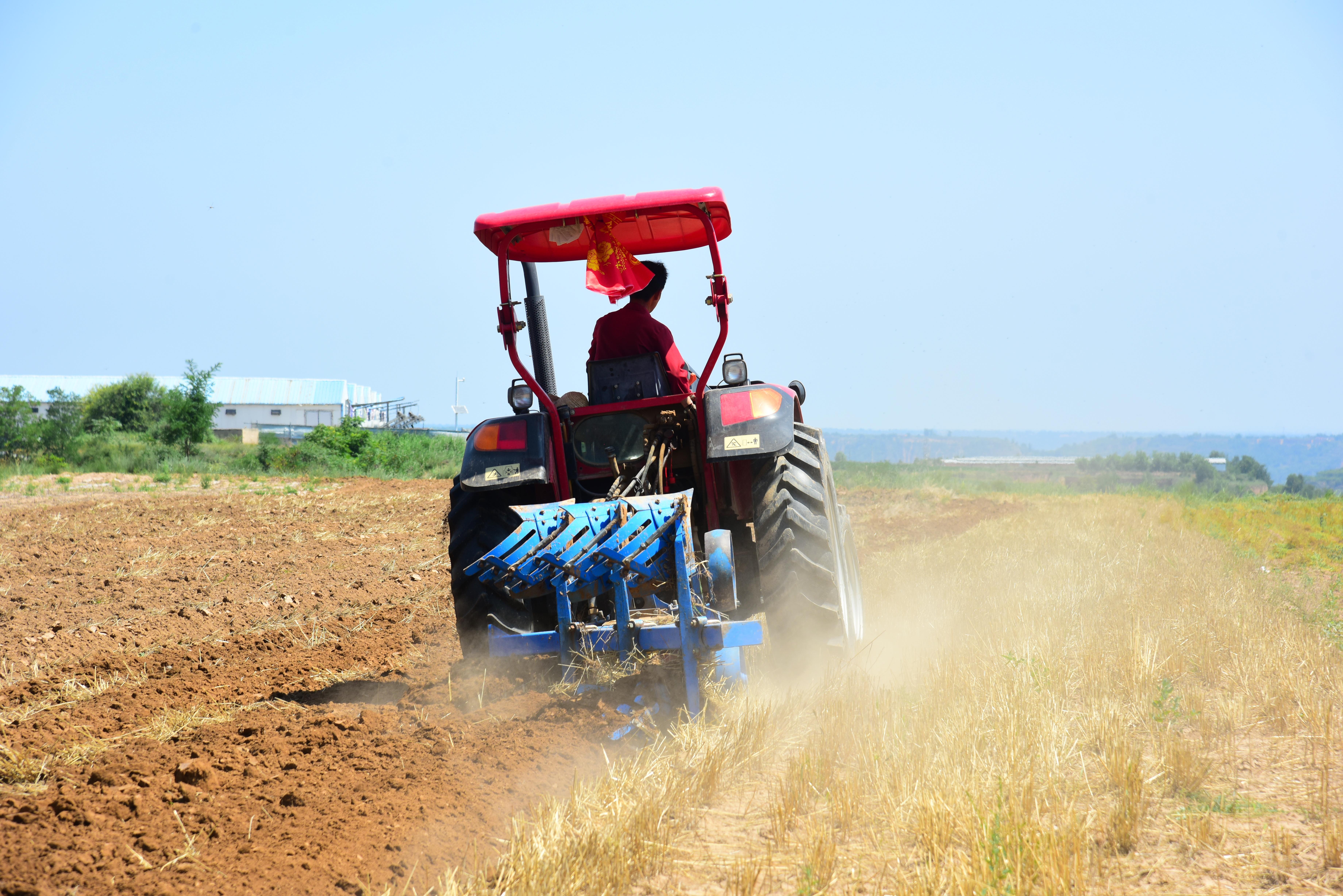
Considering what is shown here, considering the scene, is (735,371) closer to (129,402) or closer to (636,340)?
(636,340)

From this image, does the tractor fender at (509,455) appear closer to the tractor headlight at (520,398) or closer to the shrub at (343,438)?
the tractor headlight at (520,398)

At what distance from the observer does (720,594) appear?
3.67 metres

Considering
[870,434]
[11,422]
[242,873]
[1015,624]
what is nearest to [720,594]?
[242,873]

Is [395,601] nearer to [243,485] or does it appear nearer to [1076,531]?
[1076,531]

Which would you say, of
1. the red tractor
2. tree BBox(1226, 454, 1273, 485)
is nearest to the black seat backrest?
the red tractor

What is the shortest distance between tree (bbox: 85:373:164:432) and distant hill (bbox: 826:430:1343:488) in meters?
31.9

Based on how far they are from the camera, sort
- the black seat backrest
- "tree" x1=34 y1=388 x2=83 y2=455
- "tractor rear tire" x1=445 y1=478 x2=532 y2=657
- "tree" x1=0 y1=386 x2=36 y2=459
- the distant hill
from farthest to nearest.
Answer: the distant hill
"tree" x1=34 y1=388 x2=83 y2=455
"tree" x1=0 y1=386 x2=36 y2=459
the black seat backrest
"tractor rear tire" x1=445 y1=478 x2=532 y2=657

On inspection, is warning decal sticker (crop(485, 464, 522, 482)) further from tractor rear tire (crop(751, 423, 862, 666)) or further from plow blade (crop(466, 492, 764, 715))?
tractor rear tire (crop(751, 423, 862, 666))

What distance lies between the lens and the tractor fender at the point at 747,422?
157 inches

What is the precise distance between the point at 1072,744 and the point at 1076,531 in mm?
7832

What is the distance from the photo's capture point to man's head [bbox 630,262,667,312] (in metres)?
4.74

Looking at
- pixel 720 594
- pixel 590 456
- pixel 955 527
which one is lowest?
pixel 955 527

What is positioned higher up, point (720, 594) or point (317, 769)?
point (720, 594)

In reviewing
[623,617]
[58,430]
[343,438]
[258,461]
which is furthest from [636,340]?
[58,430]
